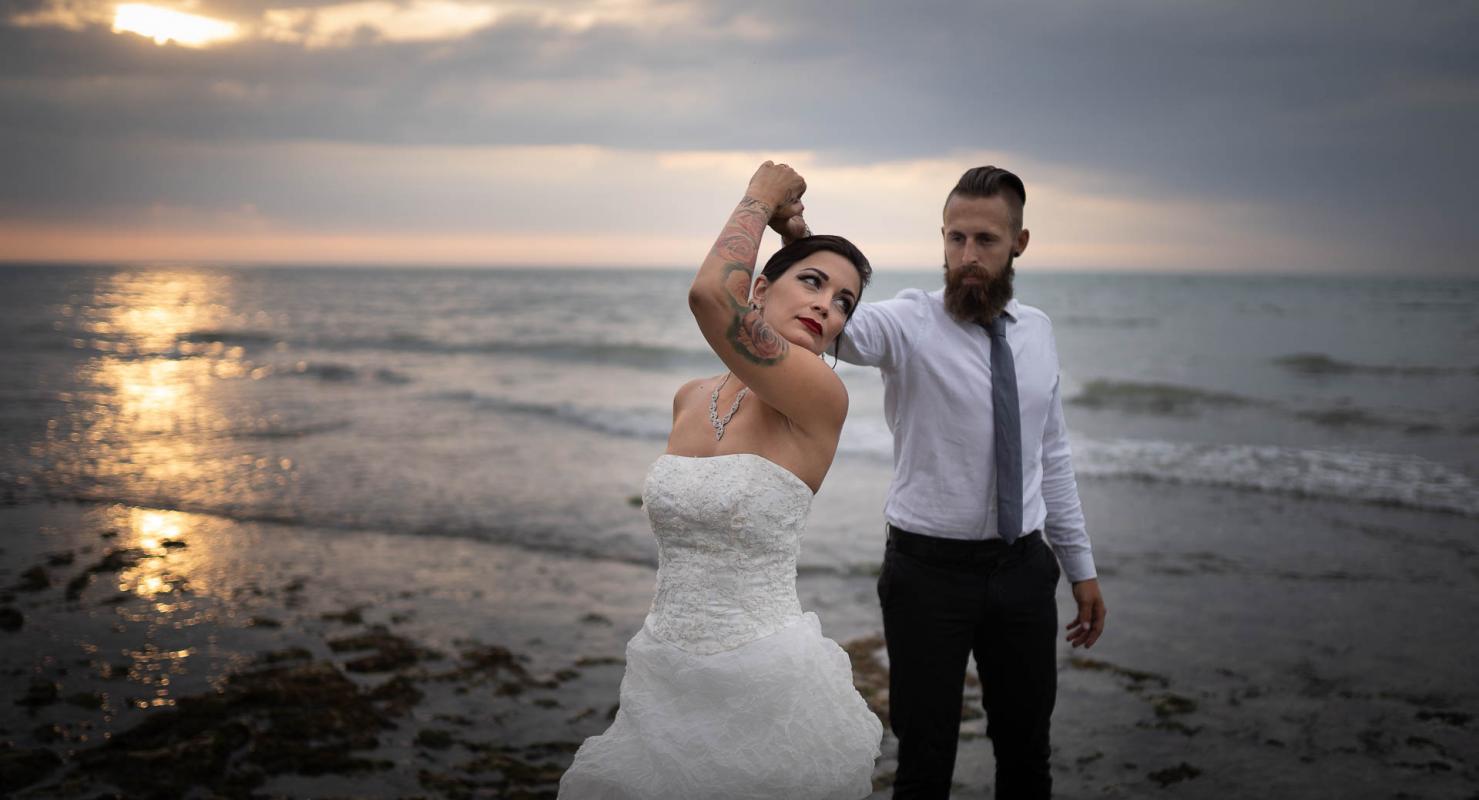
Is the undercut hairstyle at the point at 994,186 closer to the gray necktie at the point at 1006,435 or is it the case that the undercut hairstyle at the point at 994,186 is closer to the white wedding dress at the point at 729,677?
the gray necktie at the point at 1006,435

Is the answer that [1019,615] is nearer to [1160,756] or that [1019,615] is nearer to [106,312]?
[1160,756]

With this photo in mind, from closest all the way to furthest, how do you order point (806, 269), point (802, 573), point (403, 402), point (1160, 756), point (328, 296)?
point (806, 269), point (1160, 756), point (802, 573), point (403, 402), point (328, 296)

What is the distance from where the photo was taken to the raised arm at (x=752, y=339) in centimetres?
203

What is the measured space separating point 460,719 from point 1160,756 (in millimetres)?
3710

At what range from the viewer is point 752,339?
2.04m

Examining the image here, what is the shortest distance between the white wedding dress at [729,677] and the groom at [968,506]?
3.08 ft

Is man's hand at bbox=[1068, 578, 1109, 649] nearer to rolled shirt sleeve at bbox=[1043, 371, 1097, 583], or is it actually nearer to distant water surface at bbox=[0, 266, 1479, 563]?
rolled shirt sleeve at bbox=[1043, 371, 1097, 583]

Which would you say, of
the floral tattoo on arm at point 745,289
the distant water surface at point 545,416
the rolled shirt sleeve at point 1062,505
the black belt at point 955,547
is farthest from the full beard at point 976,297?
the distant water surface at point 545,416

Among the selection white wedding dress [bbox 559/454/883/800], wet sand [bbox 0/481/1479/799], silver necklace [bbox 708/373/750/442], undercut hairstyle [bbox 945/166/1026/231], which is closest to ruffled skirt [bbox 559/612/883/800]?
white wedding dress [bbox 559/454/883/800]

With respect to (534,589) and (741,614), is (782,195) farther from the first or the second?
(534,589)

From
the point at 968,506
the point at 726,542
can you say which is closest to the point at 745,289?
the point at 726,542

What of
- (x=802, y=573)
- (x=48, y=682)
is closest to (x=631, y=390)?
(x=802, y=573)

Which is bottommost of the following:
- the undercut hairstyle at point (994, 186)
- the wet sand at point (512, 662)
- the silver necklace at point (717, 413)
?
the wet sand at point (512, 662)

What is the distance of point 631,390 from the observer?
20656 mm
